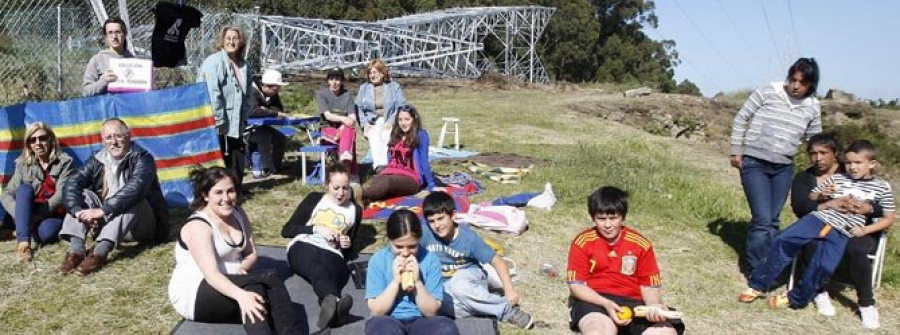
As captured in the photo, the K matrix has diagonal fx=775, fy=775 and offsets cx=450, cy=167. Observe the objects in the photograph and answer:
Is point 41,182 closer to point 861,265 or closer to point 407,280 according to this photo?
point 407,280

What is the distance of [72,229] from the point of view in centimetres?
546

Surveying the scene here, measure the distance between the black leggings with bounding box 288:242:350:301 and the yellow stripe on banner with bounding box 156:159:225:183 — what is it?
7.44 ft

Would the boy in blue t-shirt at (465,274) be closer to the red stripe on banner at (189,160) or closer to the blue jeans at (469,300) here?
the blue jeans at (469,300)

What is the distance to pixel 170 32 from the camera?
8008mm

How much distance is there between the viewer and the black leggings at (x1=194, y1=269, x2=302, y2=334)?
13.2 feet

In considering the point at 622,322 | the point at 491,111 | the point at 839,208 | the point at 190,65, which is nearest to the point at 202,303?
the point at 622,322

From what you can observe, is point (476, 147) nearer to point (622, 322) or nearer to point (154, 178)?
point (154, 178)

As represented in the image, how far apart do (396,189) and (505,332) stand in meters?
3.34

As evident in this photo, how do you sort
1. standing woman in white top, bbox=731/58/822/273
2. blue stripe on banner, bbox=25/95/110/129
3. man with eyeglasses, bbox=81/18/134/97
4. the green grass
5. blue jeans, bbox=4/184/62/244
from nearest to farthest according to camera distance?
1. the green grass
2. blue jeans, bbox=4/184/62/244
3. standing woman in white top, bbox=731/58/822/273
4. blue stripe on banner, bbox=25/95/110/129
5. man with eyeglasses, bbox=81/18/134/97

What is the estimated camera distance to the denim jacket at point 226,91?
7.16 m

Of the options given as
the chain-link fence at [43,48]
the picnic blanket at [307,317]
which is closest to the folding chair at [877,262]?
the picnic blanket at [307,317]

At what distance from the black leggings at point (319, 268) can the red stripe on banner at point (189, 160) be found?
2.29 meters

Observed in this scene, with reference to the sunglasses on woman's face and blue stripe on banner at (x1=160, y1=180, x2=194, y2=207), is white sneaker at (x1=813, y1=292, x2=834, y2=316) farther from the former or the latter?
the sunglasses on woman's face

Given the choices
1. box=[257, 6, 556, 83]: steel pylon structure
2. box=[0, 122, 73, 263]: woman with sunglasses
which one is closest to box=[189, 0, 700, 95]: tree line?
box=[257, 6, 556, 83]: steel pylon structure
